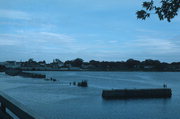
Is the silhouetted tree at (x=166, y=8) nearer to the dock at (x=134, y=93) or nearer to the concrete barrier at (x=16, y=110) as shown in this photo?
the concrete barrier at (x=16, y=110)

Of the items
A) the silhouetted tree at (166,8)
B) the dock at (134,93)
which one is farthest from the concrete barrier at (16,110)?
the dock at (134,93)

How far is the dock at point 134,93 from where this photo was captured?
207 ft

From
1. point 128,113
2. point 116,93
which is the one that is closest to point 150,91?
point 116,93

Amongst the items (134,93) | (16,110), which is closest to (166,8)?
(16,110)

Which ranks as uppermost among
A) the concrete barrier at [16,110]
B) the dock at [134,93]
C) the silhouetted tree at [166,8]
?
the silhouetted tree at [166,8]

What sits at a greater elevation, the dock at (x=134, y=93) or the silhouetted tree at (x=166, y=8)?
the silhouetted tree at (x=166, y=8)

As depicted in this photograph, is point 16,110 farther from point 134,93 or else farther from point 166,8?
point 134,93

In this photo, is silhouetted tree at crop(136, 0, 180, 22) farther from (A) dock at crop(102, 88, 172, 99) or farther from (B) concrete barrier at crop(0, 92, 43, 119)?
(A) dock at crop(102, 88, 172, 99)

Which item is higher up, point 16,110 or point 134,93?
point 16,110

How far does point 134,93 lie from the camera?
6675 cm

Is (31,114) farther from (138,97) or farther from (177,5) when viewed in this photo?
(138,97)

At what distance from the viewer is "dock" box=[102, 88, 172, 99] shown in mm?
63219

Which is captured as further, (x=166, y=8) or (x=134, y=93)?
(x=134, y=93)

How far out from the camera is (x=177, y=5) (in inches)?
197
